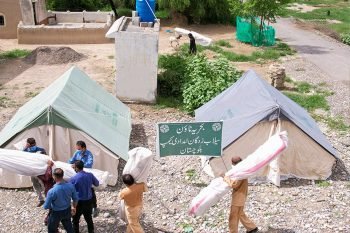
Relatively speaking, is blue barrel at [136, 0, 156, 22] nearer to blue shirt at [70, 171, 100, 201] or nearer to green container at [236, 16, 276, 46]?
blue shirt at [70, 171, 100, 201]

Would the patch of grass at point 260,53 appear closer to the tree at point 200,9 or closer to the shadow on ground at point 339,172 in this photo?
the tree at point 200,9

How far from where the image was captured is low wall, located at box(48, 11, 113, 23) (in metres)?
25.4

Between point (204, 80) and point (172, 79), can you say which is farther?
point (172, 79)

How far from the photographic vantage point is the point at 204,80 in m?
12.8

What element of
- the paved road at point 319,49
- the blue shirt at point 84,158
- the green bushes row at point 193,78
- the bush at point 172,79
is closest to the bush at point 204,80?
the green bushes row at point 193,78

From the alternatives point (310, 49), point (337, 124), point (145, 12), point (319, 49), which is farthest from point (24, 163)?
point (319, 49)

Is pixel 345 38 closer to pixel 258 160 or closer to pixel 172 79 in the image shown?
pixel 172 79

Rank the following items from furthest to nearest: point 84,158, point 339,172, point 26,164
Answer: point 339,172
point 84,158
point 26,164

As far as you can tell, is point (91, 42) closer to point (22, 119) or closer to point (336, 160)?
point (22, 119)

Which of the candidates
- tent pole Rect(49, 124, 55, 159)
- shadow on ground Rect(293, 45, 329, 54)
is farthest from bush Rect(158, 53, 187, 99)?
shadow on ground Rect(293, 45, 329, 54)

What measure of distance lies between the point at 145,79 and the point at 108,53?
780 cm

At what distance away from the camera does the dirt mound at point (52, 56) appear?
18703 mm

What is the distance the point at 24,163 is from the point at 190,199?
9.84 feet

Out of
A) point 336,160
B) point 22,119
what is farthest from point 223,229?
point 22,119
